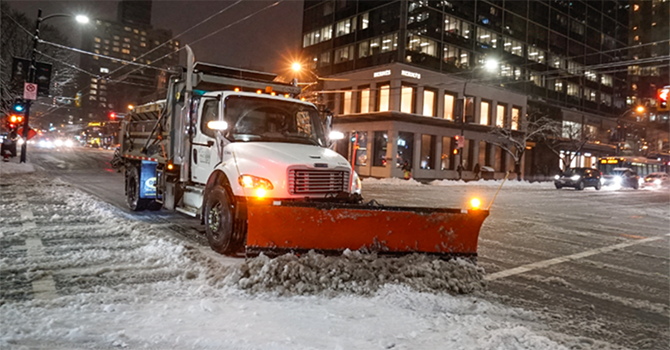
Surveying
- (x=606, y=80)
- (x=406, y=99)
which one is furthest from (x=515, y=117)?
(x=606, y=80)

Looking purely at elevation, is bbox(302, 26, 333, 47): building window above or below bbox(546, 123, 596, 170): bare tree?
above

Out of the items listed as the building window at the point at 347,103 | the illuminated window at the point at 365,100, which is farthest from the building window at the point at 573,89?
the building window at the point at 347,103

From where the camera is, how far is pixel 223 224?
6785 millimetres

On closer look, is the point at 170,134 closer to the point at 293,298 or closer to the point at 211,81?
the point at 211,81

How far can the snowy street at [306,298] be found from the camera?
12.6ft

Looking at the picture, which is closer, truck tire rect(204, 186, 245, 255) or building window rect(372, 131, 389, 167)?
truck tire rect(204, 186, 245, 255)

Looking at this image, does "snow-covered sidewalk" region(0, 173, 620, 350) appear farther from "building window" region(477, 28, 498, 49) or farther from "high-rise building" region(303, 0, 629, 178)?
"building window" region(477, 28, 498, 49)

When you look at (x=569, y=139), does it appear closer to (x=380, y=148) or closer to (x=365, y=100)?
(x=380, y=148)

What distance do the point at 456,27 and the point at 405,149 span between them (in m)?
13.2

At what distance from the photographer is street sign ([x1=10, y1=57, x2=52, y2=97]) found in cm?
2453

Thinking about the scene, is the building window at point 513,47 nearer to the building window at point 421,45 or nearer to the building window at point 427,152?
the building window at point 421,45

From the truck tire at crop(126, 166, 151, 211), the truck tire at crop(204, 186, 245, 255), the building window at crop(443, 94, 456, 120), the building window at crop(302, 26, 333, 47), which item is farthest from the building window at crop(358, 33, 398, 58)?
the truck tire at crop(204, 186, 245, 255)

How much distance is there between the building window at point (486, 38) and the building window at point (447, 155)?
10.5 m

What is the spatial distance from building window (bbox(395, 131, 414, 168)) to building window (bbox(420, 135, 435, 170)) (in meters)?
1.46
